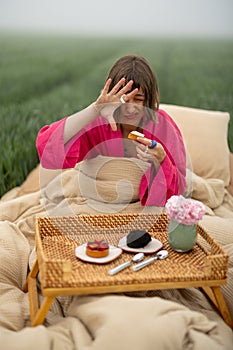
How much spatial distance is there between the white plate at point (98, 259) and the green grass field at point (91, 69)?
216cm

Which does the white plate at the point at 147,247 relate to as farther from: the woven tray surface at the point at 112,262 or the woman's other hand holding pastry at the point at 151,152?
the woman's other hand holding pastry at the point at 151,152

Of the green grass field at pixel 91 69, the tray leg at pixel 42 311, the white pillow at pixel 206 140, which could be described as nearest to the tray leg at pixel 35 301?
the tray leg at pixel 42 311

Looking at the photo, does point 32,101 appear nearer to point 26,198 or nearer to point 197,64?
point 197,64

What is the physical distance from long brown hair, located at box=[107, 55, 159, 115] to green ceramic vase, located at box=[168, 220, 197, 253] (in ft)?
1.67

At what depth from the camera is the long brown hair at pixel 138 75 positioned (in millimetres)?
1684

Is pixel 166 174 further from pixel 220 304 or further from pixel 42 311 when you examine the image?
pixel 42 311

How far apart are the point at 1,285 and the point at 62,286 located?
360 millimetres

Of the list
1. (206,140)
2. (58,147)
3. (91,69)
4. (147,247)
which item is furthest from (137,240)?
(91,69)

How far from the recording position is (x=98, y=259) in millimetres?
1323

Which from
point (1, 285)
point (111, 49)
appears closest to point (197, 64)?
point (111, 49)

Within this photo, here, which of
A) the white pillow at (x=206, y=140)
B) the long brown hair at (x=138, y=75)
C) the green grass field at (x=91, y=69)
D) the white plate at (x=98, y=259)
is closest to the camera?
the white plate at (x=98, y=259)

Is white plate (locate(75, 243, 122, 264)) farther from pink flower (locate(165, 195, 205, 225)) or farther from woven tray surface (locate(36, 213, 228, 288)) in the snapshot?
pink flower (locate(165, 195, 205, 225))

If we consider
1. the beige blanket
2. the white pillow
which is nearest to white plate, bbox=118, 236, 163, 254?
the beige blanket

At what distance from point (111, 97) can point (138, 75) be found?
0.16 meters
